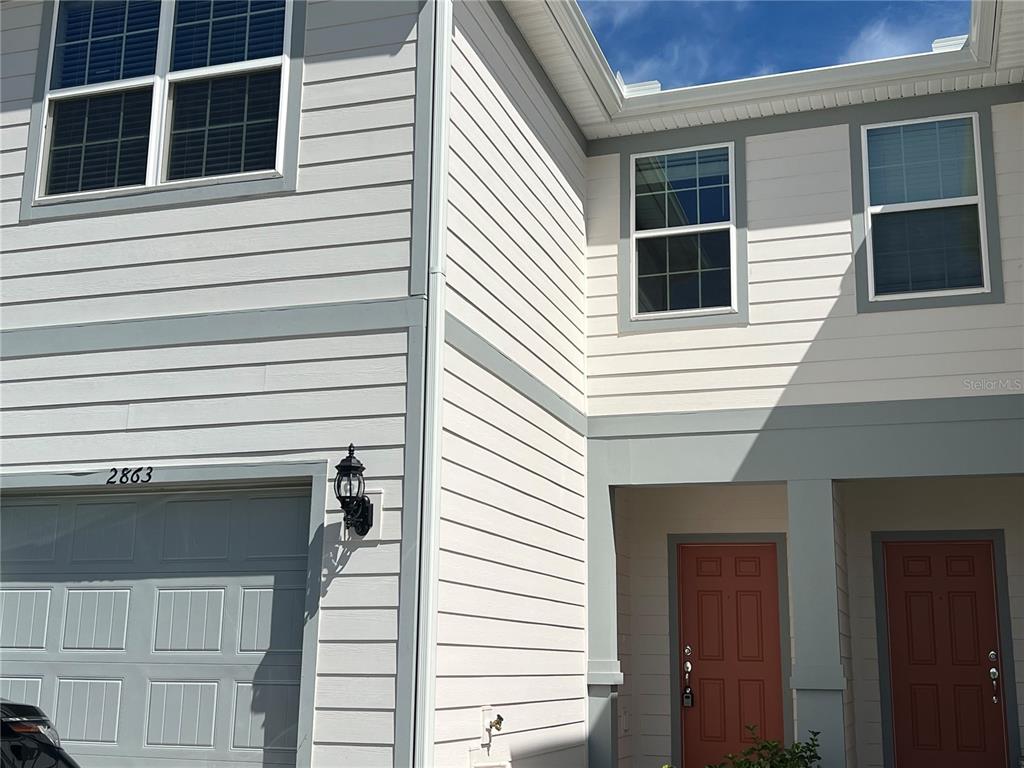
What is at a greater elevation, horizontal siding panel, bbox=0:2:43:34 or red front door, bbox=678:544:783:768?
horizontal siding panel, bbox=0:2:43:34

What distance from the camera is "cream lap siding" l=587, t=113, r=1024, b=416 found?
7646mm

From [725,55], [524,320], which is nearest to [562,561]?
[524,320]

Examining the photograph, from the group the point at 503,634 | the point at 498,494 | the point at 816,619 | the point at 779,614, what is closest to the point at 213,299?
the point at 498,494

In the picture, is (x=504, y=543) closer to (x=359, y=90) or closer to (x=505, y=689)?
(x=505, y=689)

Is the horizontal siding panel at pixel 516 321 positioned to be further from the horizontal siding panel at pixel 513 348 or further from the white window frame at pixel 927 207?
the white window frame at pixel 927 207

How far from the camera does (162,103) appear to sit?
6402mm

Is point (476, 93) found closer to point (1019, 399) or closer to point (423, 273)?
point (423, 273)

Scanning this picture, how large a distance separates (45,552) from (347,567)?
1992 mm

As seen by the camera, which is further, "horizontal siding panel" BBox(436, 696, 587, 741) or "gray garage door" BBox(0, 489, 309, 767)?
"gray garage door" BBox(0, 489, 309, 767)

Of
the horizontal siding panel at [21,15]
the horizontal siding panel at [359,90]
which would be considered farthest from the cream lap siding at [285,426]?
the horizontal siding panel at [21,15]

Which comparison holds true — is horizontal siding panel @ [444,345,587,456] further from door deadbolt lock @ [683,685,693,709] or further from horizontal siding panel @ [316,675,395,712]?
door deadbolt lock @ [683,685,693,709]

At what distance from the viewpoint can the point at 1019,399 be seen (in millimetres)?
7379

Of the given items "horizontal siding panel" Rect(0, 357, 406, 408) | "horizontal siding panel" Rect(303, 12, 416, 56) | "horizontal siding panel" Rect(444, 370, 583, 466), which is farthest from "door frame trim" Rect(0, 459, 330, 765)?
"horizontal siding panel" Rect(303, 12, 416, 56)

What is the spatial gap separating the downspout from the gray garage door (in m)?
0.74
